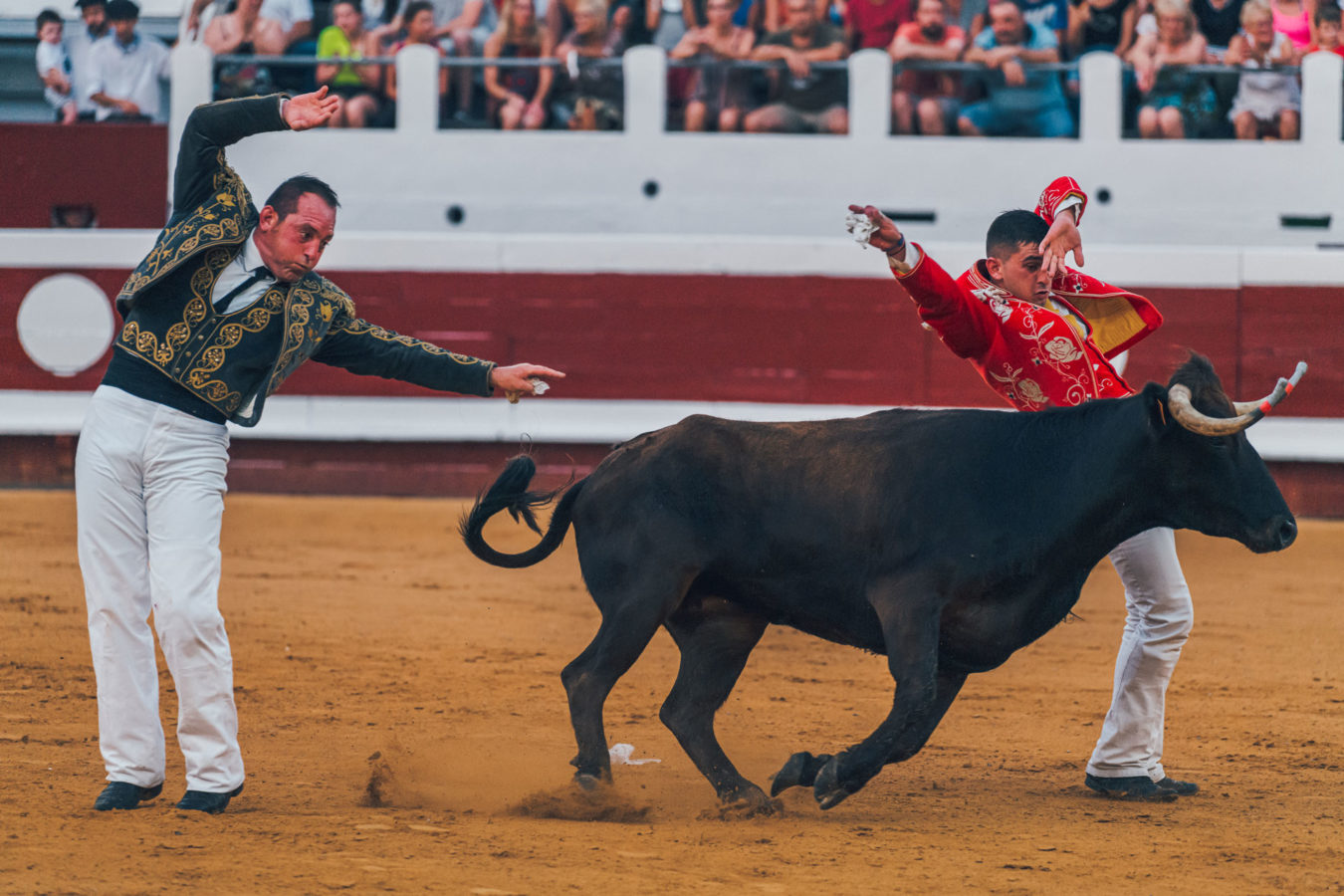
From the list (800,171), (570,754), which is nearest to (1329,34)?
(800,171)

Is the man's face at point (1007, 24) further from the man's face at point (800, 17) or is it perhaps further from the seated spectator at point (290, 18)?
the seated spectator at point (290, 18)

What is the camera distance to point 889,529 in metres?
3.77

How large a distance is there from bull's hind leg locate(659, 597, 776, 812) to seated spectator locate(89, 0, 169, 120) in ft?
24.5

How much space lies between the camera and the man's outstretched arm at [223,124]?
3555 millimetres


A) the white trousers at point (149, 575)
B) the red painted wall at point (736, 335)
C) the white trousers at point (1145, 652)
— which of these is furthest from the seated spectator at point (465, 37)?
the white trousers at point (1145, 652)

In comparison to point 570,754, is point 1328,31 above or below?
above

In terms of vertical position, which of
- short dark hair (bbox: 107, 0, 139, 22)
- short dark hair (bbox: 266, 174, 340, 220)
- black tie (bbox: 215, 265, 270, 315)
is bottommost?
black tie (bbox: 215, 265, 270, 315)

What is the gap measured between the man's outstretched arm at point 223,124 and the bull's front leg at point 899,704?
161 cm

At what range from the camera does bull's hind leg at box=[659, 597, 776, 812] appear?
12.9 feet

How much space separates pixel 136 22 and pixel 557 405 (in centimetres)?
371

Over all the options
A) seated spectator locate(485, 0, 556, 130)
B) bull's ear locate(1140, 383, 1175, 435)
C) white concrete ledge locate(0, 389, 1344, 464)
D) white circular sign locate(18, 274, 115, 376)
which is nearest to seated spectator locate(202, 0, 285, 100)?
seated spectator locate(485, 0, 556, 130)

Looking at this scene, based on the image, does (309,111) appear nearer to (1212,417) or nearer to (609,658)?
(609,658)

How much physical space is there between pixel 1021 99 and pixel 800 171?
54.6 inches

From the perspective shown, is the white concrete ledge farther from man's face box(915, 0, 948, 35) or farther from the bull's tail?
the bull's tail
